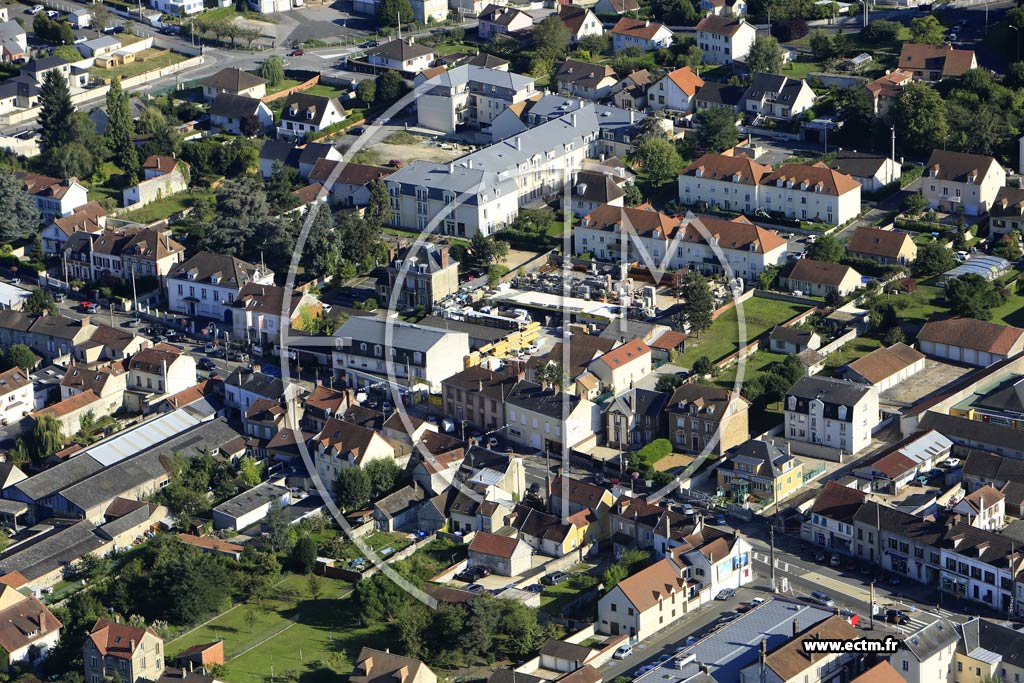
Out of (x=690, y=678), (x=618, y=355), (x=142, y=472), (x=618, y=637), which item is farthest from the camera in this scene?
(x=618, y=355)

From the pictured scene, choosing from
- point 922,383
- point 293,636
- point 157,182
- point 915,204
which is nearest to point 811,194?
point 915,204

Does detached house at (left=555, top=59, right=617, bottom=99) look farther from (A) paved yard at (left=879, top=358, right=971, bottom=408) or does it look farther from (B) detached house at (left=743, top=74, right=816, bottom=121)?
(A) paved yard at (left=879, top=358, right=971, bottom=408)

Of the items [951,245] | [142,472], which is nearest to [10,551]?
[142,472]

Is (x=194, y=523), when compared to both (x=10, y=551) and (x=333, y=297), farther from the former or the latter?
(x=333, y=297)

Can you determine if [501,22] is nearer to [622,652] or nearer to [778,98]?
[778,98]

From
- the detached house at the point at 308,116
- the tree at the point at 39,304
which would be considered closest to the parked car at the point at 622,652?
the tree at the point at 39,304

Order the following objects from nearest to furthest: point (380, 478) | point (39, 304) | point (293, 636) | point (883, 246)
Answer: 1. point (293, 636)
2. point (380, 478)
3. point (39, 304)
4. point (883, 246)
